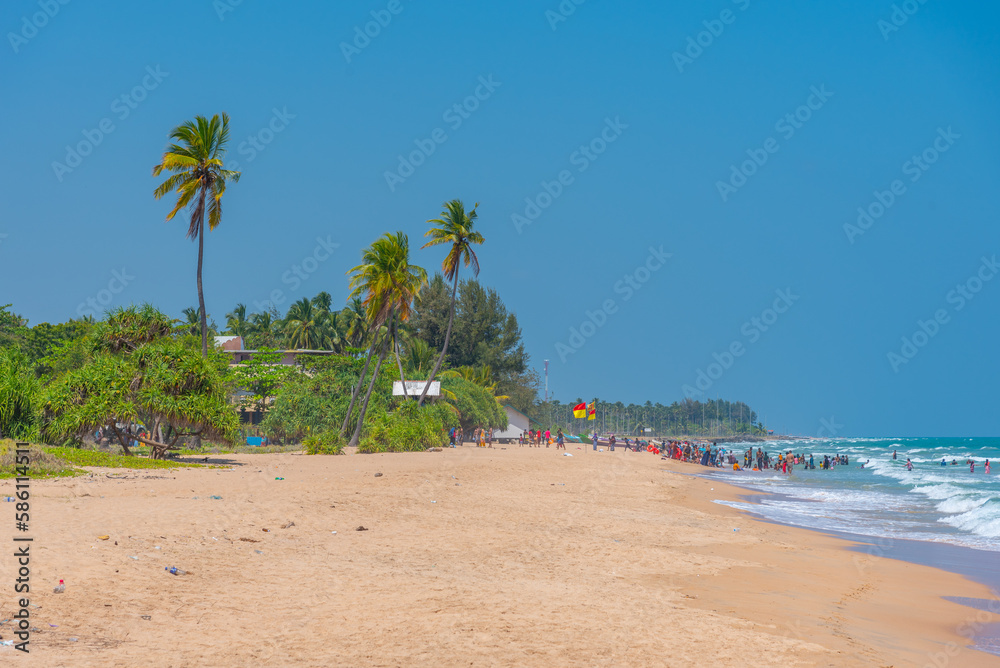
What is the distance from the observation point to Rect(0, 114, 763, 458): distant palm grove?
20766mm

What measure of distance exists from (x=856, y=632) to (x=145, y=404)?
1857cm

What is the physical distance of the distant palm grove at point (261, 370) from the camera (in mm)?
20766

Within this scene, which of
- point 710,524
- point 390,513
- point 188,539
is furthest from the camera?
point 710,524

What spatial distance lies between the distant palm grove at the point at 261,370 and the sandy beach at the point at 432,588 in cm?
582

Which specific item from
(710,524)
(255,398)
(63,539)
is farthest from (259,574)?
(255,398)

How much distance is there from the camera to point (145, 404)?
20.6 metres

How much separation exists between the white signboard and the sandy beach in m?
26.6

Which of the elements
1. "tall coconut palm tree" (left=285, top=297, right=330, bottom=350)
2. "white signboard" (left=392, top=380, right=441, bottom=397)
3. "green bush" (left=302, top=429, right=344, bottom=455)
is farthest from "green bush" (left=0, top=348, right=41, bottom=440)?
"tall coconut palm tree" (left=285, top=297, right=330, bottom=350)

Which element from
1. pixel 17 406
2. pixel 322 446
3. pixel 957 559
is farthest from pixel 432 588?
pixel 322 446

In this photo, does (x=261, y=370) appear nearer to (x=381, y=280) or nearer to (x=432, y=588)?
(x=381, y=280)

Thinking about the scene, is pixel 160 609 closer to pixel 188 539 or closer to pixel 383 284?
pixel 188 539

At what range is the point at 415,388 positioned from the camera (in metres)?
43.2

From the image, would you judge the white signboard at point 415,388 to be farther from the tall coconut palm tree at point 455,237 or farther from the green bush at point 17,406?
the green bush at point 17,406

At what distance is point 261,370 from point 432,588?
33.6 metres
